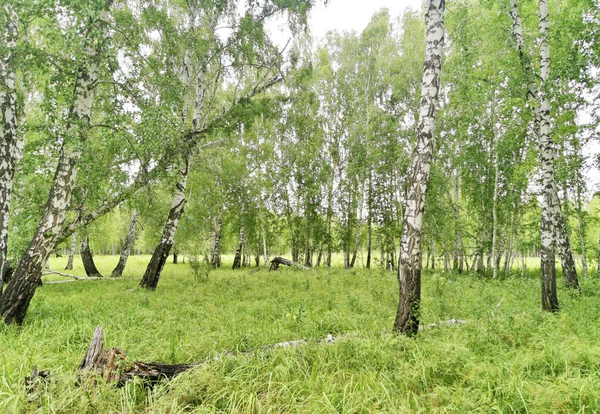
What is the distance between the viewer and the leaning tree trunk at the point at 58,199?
5.69 meters

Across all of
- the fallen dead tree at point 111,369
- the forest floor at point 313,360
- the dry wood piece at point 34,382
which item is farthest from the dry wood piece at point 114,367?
the dry wood piece at point 34,382

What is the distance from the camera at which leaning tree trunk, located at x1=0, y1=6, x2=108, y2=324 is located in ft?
18.7

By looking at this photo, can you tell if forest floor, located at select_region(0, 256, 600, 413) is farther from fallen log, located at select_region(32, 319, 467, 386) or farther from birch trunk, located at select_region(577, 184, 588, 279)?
birch trunk, located at select_region(577, 184, 588, 279)

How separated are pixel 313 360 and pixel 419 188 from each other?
11.0ft

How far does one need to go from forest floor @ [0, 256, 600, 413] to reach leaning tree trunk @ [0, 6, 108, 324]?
2.07 feet

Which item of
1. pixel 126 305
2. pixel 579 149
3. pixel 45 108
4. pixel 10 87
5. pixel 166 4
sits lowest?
pixel 126 305

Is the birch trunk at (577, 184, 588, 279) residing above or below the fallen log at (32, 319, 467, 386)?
above

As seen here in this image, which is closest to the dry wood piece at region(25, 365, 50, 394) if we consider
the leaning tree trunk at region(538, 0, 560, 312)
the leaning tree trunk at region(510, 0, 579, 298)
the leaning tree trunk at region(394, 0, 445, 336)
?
the leaning tree trunk at region(394, 0, 445, 336)

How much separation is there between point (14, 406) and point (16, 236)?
798cm

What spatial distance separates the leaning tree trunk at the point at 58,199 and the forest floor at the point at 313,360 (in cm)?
63

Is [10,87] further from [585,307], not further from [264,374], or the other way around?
[585,307]

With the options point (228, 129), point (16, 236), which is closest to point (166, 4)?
point (228, 129)

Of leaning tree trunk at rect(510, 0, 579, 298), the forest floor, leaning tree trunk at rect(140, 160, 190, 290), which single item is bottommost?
the forest floor

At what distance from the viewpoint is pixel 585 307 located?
7281 mm
